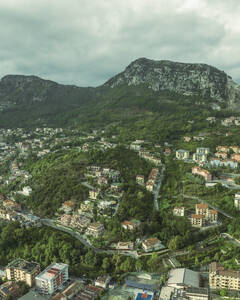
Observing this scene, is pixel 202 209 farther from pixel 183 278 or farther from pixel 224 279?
pixel 183 278

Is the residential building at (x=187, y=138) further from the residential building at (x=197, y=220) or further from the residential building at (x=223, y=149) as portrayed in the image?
the residential building at (x=197, y=220)

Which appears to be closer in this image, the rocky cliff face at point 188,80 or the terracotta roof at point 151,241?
the terracotta roof at point 151,241

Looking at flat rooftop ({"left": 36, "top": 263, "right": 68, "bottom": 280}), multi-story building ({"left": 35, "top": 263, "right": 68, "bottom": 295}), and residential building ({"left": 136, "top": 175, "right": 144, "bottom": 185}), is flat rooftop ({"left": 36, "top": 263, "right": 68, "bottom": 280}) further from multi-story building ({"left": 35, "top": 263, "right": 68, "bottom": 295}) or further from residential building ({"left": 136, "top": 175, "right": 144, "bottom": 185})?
residential building ({"left": 136, "top": 175, "right": 144, "bottom": 185})

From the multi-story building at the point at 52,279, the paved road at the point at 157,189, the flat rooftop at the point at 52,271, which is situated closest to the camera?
the multi-story building at the point at 52,279

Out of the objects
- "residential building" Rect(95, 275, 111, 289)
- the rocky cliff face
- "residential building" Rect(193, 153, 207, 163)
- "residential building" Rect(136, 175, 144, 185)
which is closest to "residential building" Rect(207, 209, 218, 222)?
"residential building" Rect(136, 175, 144, 185)

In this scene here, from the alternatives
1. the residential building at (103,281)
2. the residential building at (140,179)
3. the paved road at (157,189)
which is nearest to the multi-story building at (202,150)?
the paved road at (157,189)

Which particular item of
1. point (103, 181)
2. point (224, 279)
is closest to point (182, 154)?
point (103, 181)
